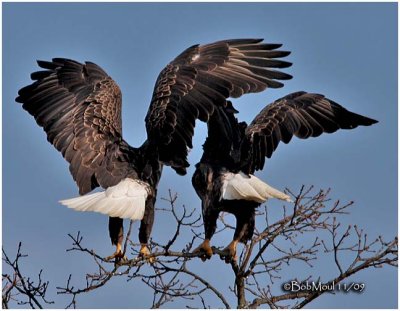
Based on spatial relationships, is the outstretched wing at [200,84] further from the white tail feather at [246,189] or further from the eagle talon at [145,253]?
the eagle talon at [145,253]

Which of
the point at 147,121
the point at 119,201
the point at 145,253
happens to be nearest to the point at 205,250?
the point at 145,253

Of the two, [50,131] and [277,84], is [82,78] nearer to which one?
[50,131]

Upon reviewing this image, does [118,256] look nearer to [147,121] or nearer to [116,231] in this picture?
[116,231]

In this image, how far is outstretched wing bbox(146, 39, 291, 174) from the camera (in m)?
8.41

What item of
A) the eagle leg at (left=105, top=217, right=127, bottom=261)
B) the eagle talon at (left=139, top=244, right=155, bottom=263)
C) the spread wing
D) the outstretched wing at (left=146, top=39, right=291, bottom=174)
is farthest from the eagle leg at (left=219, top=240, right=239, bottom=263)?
the spread wing

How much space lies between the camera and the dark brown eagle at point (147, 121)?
837 cm

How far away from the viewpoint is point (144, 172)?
8.49 meters

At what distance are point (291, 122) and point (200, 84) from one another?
134cm

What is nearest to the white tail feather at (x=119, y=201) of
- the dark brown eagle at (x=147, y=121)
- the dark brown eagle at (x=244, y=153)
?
the dark brown eagle at (x=147, y=121)

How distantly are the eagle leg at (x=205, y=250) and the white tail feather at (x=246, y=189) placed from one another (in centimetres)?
45

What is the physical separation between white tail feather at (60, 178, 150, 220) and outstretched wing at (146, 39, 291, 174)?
1.27 feet

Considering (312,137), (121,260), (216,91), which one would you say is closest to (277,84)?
(216,91)

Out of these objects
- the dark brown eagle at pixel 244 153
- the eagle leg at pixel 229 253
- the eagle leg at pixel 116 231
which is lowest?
the eagle leg at pixel 229 253

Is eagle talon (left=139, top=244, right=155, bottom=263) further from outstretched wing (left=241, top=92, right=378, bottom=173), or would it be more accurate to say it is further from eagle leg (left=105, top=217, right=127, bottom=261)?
outstretched wing (left=241, top=92, right=378, bottom=173)
